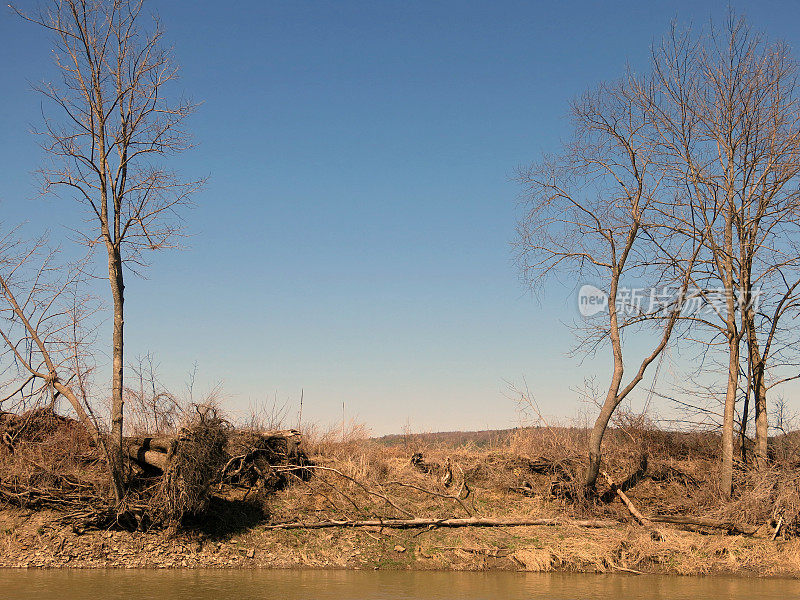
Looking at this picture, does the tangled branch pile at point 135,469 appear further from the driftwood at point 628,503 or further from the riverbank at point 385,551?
the driftwood at point 628,503

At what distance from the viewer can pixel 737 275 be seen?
62.5ft

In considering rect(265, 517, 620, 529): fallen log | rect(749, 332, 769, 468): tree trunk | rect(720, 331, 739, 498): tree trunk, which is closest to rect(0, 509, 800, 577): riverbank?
rect(265, 517, 620, 529): fallen log

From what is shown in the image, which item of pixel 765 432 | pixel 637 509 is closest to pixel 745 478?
pixel 765 432

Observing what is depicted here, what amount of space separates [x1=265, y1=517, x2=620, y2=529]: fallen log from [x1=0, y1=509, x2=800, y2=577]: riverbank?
182mm

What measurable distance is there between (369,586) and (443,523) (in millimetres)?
3566

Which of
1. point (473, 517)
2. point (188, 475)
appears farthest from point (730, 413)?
point (188, 475)

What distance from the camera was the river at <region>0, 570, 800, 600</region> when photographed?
490 inches

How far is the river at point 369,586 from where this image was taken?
40.8 feet

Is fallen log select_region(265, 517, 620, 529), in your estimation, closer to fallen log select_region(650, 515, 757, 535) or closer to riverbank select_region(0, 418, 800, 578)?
riverbank select_region(0, 418, 800, 578)

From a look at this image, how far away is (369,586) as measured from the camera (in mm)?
13484

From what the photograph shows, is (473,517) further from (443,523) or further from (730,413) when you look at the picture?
(730,413)

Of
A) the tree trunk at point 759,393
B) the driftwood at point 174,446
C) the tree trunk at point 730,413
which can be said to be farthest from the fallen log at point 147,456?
the tree trunk at point 759,393

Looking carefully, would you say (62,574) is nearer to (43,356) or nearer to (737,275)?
(43,356)

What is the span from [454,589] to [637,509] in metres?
6.75
